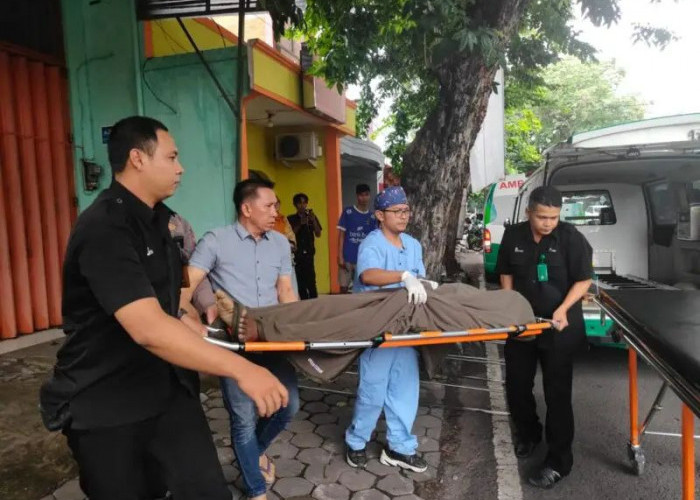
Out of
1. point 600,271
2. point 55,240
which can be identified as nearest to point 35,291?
point 55,240

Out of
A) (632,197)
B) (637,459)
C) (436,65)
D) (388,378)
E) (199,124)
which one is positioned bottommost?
(637,459)

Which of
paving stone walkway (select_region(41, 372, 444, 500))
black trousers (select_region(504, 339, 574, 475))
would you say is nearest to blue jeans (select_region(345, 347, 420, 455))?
paving stone walkway (select_region(41, 372, 444, 500))

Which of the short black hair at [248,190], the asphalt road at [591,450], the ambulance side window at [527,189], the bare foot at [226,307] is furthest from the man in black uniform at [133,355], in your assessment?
the ambulance side window at [527,189]

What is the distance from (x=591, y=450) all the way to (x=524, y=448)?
48 cm

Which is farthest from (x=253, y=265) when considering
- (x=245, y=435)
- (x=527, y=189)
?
(x=527, y=189)

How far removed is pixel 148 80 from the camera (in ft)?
19.3

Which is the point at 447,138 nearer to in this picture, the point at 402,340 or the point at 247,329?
the point at 402,340

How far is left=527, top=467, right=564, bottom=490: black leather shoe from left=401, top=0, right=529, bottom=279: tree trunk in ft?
8.16

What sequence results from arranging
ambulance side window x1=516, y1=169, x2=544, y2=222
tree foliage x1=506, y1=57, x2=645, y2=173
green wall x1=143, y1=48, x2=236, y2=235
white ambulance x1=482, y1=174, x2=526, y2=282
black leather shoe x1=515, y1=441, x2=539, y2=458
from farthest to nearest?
1. tree foliage x1=506, y1=57, x2=645, y2=173
2. white ambulance x1=482, y1=174, x2=526, y2=282
3. green wall x1=143, y1=48, x2=236, y2=235
4. ambulance side window x1=516, y1=169, x2=544, y2=222
5. black leather shoe x1=515, y1=441, x2=539, y2=458

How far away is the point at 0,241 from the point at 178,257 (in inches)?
149

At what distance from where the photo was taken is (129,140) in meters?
1.80

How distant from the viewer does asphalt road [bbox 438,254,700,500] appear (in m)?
3.03

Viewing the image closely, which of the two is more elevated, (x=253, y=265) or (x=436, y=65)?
(x=436, y=65)

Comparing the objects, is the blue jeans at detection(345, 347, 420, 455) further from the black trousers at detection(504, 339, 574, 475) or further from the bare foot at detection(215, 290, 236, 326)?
the bare foot at detection(215, 290, 236, 326)
